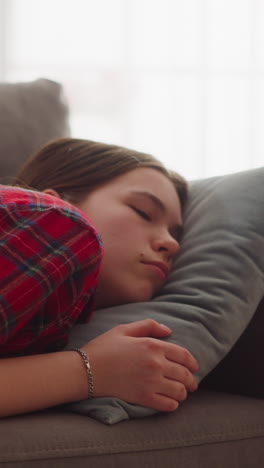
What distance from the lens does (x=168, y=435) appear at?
28.5 inches

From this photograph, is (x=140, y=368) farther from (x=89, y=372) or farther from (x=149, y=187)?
(x=149, y=187)

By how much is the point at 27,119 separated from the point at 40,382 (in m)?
0.75

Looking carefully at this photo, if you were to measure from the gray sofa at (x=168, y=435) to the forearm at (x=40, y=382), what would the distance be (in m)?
0.02

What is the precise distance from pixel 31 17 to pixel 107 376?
90.3 inches

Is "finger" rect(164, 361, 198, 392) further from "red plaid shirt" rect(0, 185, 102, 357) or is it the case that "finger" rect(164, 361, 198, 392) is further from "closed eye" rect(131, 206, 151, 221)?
"closed eye" rect(131, 206, 151, 221)

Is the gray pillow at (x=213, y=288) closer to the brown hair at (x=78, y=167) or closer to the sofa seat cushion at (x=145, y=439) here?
the sofa seat cushion at (x=145, y=439)

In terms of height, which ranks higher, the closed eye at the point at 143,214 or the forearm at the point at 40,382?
the closed eye at the point at 143,214

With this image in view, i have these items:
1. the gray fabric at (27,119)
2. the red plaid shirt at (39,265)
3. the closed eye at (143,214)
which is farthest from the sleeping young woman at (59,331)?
the gray fabric at (27,119)

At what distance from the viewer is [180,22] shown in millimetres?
2738

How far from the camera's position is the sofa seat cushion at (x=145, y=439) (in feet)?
2.11

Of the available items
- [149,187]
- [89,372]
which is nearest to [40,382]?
[89,372]

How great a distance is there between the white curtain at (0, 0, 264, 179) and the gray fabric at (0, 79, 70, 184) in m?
1.30

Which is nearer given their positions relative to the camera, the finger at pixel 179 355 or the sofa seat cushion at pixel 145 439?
the sofa seat cushion at pixel 145 439

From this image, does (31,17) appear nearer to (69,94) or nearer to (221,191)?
(69,94)
